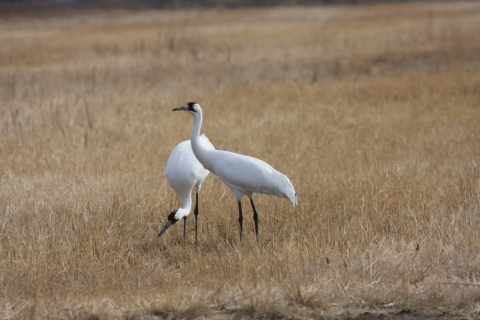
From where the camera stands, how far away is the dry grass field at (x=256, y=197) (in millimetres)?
4082

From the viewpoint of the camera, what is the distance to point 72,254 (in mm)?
4988

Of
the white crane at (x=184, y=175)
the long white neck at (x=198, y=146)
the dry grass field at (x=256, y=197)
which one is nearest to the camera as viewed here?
the dry grass field at (x=256, y=197)

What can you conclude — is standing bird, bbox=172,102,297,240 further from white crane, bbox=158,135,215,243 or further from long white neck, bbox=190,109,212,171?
white crane, bbox=158,135,215,243

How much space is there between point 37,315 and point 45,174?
11.4 feet

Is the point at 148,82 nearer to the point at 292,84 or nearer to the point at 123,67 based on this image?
the point at 123,67

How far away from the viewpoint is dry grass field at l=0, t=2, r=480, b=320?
4.08 metres

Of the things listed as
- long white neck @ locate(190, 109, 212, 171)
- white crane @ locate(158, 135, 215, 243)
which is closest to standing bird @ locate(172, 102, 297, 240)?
long white neck @ locate(190, 109, 212, 171)

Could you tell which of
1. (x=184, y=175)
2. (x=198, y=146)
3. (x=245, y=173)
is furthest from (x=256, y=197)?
(x=198, y=146)

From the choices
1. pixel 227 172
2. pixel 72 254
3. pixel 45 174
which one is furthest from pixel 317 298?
pixel 45 174

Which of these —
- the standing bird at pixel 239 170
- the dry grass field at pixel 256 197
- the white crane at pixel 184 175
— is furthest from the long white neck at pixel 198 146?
the dry grass field at pixel 256 197

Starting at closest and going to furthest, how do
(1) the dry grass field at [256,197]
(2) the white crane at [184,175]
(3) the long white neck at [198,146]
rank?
(1) the dry grass field at [256,197]
(3) the long white neck at [198,146]
(2) the white crane at [184,175]

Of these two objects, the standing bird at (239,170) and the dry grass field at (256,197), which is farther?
the standing bird at (239,170)

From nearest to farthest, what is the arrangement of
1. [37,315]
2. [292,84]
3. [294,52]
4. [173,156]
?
[37,315] < [173,156] < [292,84] < [294,52]

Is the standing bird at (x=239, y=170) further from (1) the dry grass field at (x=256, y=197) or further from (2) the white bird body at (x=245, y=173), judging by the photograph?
(1) the dry grass field at (x=256, y=197)
